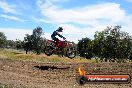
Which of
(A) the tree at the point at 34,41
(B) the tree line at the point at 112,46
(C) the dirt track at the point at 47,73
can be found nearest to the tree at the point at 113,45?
(B) the tree line at the point at 112,46

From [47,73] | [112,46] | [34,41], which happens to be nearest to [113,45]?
[112,46]

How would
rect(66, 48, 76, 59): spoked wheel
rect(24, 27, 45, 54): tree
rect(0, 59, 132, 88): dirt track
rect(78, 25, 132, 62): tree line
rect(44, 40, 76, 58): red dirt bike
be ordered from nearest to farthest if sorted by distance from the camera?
rect(44, 40, 76, 58): red dirt bike, rect(66, 48, 76, 59): spoked wheel, rect(0, 59, 132, 88): dirt track, rect(78, 25, 132, 62): tree line, rect(24, 27, 45, 54): tree

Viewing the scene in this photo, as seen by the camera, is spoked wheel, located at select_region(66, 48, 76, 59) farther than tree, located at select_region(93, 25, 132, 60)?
No

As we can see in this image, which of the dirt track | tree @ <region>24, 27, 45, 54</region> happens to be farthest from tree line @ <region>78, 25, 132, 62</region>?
the dirt track

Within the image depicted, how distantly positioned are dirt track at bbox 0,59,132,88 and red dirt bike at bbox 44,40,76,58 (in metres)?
2.75

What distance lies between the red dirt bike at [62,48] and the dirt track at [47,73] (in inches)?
108

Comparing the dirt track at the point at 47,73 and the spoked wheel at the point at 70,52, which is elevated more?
the spoked wheel at the point at 70,52

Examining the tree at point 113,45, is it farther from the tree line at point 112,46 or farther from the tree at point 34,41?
the tree at point 34,41

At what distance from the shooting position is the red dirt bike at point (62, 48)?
23.7 metres

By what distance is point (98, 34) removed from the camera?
379ft

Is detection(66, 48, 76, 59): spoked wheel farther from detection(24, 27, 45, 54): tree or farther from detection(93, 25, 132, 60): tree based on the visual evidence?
detection(24, 27, 45, 54): tree

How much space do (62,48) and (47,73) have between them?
8.19m

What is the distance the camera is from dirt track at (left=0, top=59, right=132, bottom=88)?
86.6 ft

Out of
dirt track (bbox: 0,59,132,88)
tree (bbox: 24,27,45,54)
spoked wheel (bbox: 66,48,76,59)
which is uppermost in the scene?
tree (bbox: 24,27,45,54)
